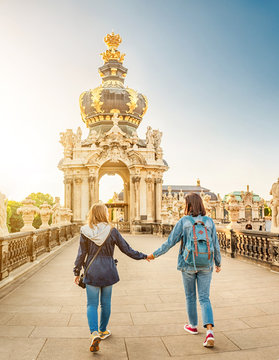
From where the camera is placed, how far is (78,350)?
3.96 m

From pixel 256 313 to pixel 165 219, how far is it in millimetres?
22090

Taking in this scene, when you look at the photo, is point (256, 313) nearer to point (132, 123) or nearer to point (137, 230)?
point (137, 230)

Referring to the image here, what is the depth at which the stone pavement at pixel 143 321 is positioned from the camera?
3900mm

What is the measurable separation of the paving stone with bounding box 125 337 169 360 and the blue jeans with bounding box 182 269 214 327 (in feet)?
1.86

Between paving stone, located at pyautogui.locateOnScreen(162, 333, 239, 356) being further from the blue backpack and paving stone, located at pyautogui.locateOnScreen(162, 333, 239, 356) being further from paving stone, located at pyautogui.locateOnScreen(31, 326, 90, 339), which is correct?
paving stone, located at pyautogui.locateOnScreen(31, 326, 90, 339)

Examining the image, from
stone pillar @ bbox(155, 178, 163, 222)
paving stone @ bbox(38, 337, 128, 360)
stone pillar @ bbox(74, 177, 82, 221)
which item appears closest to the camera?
paving stone @ bbox(38, 337, 128, 360)

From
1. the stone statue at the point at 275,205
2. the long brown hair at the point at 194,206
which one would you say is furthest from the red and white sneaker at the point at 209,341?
the stone statue at the point at 275,205

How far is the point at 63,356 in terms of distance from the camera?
3789 mm

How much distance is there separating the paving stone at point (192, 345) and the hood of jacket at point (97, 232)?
1.50 metres

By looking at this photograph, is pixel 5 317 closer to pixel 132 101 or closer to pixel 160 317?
pixel 160 317

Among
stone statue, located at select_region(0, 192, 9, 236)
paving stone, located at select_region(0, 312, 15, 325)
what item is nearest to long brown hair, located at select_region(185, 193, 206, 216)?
paving stone, located at select_region(0, 312, 15, 325)

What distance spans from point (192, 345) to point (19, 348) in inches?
80.8

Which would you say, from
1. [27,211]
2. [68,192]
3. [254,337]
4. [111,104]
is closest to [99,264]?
[254,337]

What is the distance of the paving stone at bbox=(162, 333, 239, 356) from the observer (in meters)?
3.90
